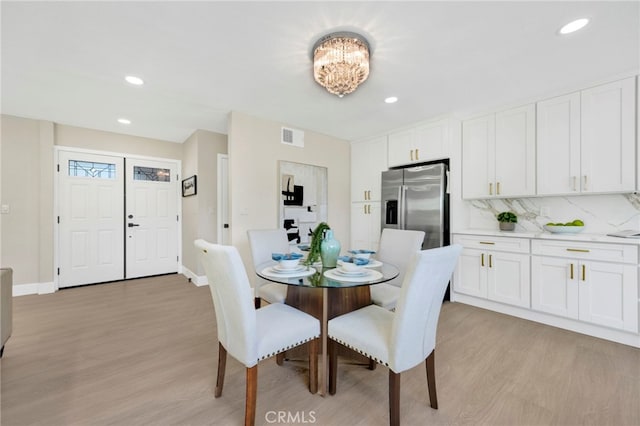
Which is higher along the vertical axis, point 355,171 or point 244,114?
point 244,114

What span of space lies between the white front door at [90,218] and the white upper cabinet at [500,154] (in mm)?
5230

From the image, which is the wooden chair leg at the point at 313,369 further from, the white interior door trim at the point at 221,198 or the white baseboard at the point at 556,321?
the white interior door trim at the point at 221,198

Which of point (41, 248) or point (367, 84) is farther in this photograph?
point (41, 248)

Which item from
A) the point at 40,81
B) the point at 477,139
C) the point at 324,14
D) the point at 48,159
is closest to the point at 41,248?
the point at 48,159

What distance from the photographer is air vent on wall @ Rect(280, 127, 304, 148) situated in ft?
12.5

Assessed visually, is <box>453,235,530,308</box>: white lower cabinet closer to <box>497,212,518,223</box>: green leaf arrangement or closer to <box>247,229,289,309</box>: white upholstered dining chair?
<box>497,212,518,223</box>: green leaf arrangement

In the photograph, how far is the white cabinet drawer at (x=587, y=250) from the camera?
2209 millimetres

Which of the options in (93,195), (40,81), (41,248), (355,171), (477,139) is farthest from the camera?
(355,171)

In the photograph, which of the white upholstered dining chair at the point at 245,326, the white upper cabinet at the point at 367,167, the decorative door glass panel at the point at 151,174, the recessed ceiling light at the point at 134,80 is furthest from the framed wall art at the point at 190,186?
the white upholstered dining chair at the point at 245,326

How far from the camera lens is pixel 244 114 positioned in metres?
3.44

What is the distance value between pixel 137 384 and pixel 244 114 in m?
2.93

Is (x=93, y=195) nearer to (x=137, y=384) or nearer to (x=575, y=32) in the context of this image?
(x=137, y=384)

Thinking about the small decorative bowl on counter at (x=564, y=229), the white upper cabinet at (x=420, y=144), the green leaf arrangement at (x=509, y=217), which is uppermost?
the white upper cabinet at (x=420, y=144)

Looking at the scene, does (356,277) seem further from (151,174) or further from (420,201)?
(151,174)
